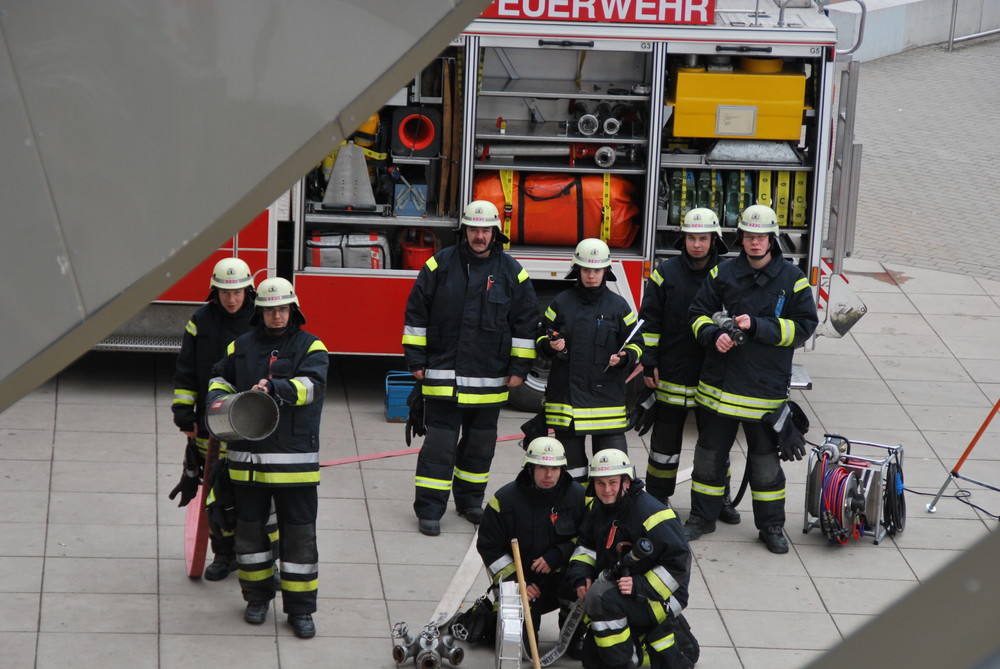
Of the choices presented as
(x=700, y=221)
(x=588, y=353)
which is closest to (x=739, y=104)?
(x=700, y=221)

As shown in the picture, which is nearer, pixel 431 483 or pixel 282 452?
pixel 282 452

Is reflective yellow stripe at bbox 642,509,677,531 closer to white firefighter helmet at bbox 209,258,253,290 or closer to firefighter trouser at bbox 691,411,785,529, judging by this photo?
firefighter trouser at bbox 691,411,785,529

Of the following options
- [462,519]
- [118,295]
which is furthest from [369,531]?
[118,295]

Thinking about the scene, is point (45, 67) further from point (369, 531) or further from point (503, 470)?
point (503, 470)

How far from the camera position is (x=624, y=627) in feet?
19.9

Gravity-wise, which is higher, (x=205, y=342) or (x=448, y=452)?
(x=205, y=342)

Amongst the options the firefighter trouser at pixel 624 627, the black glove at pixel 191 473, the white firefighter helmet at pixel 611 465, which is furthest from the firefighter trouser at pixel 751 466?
the black glove at pixel 191 473

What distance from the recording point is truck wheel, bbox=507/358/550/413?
1006 centimetres

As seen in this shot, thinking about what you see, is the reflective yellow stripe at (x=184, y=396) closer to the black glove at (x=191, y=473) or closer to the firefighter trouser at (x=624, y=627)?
the black glove at (x=191, y=473)

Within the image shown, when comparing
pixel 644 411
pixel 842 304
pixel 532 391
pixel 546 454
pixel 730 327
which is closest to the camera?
pixel 546 454

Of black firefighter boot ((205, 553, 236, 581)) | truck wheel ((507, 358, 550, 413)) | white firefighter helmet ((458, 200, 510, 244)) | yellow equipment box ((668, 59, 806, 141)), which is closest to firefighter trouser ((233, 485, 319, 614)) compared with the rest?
black firefighter boot ((205, 553, 236, 581))

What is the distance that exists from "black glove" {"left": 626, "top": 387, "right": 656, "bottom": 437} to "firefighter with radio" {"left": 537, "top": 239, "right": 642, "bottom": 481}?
1.19ft

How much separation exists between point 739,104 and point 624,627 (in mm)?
4563

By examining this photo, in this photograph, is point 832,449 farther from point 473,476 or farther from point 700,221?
point 473,476
